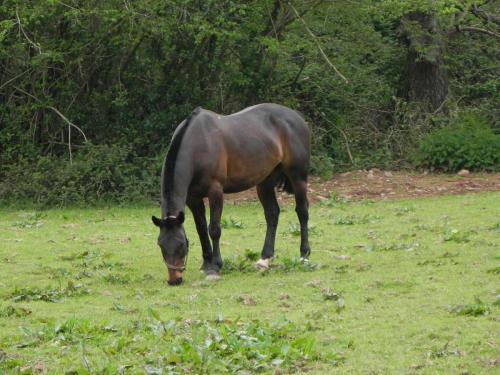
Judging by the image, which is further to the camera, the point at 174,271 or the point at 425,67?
the point at 425,67

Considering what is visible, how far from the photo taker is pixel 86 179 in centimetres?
1808

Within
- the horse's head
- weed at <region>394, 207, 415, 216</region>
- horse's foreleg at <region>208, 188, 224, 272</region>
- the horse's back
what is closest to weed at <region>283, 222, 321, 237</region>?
the horse's back

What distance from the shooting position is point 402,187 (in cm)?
1839

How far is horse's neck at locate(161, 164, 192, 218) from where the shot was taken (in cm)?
1031

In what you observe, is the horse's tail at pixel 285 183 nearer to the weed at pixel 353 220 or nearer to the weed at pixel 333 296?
the weed at pixel 353 220

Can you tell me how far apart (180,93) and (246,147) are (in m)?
8.64

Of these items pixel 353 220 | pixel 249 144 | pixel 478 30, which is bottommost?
pixel 353 220

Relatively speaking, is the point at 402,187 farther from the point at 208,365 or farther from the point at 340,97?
the point at 208,365

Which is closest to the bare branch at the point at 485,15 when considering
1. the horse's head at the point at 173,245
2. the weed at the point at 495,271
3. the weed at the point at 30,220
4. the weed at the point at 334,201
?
the weed at the point at 334,201

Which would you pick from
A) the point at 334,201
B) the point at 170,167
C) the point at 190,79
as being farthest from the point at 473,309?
the point at 190,79

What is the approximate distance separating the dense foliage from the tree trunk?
1.2 inches

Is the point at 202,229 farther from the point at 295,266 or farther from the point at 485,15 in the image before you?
the point at 485,15

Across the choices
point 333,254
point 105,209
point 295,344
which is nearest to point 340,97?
point 105,209

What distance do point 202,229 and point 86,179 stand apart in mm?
7431
